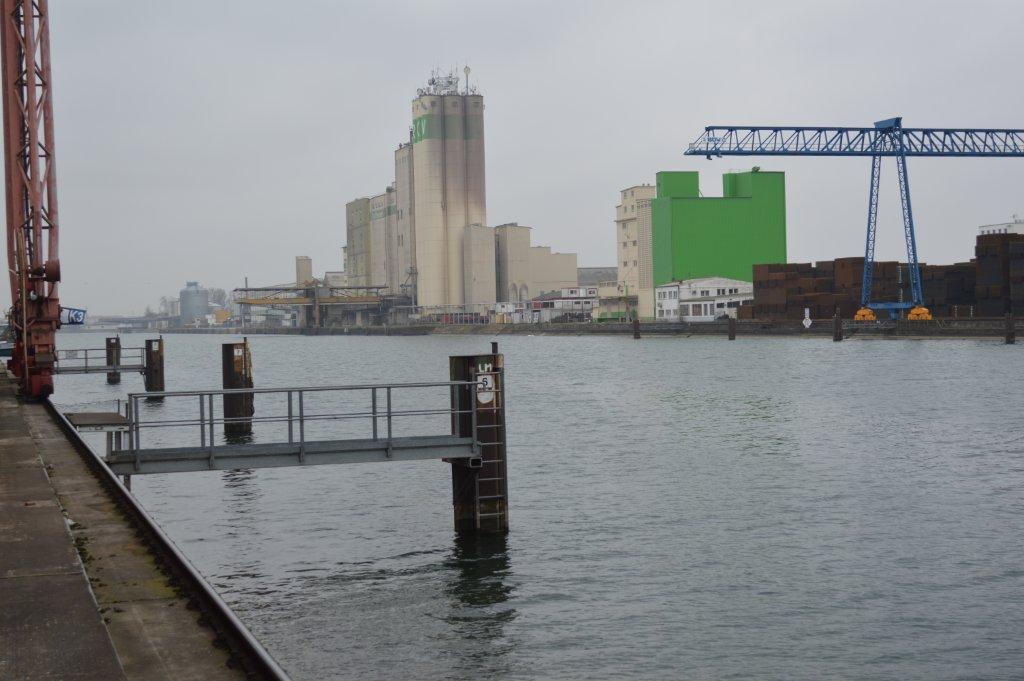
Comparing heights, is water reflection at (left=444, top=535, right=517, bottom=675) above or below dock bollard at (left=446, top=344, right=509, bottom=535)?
below

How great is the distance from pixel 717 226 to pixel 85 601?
7384 inches

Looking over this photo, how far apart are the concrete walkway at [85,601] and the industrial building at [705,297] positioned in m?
162

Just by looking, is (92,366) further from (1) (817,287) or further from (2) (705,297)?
(2) (705,297)

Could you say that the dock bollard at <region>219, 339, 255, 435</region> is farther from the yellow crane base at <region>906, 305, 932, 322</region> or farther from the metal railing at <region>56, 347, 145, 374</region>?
the yellow crane base at <region>906, 305, 932, 322</region>

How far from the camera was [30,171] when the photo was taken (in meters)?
38.2

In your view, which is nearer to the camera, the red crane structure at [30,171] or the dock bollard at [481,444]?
the dock bollard at [481,444]

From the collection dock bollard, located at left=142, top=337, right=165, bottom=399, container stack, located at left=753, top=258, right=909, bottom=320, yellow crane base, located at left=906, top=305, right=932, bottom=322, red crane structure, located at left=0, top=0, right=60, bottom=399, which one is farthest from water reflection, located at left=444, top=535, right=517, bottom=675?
container stack, located at left=753, top=258, right=909, bottom=320

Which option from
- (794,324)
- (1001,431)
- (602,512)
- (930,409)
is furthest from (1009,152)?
(602,512)

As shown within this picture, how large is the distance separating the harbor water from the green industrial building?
14865cm

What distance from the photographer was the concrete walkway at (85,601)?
28.4ft

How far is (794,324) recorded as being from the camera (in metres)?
148

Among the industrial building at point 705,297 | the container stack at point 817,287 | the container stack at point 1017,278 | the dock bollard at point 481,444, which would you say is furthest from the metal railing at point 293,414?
the industrial building at point 705,297

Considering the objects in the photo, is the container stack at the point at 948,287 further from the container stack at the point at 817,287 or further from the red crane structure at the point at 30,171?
the red crane structure at the point at 30,171

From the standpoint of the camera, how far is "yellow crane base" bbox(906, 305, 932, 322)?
126312 mm
